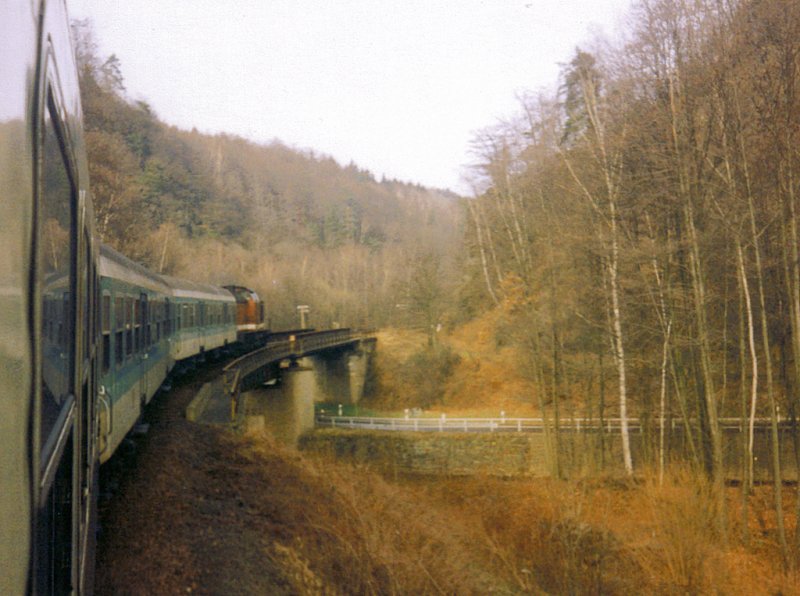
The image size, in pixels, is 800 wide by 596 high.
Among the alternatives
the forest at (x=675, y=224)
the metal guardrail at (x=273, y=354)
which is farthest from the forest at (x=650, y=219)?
the metal guardrail at (x=273, y=354)

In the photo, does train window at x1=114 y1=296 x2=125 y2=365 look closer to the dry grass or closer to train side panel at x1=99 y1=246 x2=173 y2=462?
train side panel at x1=99 y1=246 x2=173 y2=462

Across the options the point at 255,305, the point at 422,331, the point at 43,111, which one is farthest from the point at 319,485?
the point at 422,331

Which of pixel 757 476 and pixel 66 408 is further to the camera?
pixel 757 476

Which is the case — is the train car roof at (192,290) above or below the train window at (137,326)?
above

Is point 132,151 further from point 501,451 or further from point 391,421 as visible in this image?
point 501,451

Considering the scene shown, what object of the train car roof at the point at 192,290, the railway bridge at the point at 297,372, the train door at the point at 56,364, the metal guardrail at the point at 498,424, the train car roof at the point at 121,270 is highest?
the train car roof at the point at 192,290

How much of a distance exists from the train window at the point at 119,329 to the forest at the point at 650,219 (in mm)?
11305

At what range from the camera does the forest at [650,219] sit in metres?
14.0

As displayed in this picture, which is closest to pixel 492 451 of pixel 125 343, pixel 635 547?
pixel 635 547

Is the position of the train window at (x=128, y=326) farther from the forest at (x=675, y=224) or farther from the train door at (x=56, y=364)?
the forest at (x=675, y=224)

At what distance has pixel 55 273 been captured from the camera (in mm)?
1789

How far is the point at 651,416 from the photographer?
20.9 meters

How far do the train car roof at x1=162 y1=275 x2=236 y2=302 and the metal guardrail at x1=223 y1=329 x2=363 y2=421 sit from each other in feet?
7.21

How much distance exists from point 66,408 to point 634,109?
1611 centimetres
